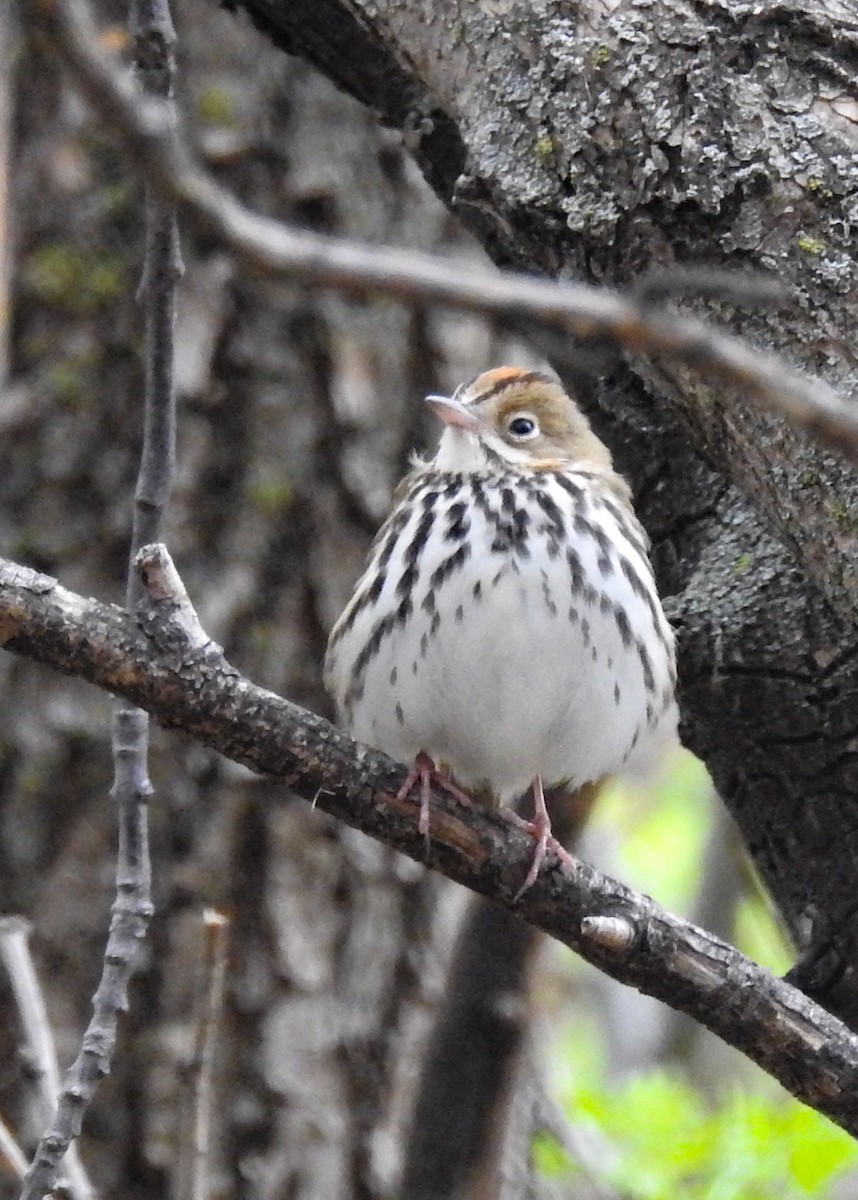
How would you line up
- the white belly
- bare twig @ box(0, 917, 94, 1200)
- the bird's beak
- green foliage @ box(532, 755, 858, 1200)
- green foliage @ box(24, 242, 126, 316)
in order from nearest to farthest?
bare twig @ box(0, 917, 94, 1200)
the white belly
the bird's beak
green foliage @ box(532, 755, 858, 1200)
green foliage @ box(24, 242, 126, 316)

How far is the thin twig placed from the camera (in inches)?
73.6

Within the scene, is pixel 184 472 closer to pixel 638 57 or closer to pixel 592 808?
pixel 592 808

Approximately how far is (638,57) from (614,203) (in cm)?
19

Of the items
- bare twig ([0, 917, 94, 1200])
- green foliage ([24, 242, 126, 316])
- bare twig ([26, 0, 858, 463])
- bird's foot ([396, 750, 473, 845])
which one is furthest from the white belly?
bare twig ([26, 0, 858, 463])

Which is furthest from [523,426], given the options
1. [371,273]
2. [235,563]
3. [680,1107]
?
[371,273]

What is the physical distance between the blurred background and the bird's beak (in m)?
0.48

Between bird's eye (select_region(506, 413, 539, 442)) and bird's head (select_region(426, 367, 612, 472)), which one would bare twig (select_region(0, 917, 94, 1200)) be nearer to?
bird's head (select_region(426, 367, 612, 472))

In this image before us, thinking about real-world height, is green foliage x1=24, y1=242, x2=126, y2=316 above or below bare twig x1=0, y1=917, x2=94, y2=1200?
below

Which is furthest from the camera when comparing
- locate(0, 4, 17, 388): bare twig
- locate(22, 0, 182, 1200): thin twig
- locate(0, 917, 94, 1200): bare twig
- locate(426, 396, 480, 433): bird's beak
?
locate(426, 396, 480, 433): bird's beak

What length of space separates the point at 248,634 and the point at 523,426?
85cm

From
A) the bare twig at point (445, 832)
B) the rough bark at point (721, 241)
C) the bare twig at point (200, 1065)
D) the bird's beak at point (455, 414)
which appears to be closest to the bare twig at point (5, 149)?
the rough bark at point (721, 241)

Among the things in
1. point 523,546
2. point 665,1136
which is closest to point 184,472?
point 523,546

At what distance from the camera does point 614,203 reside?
7.52 feet

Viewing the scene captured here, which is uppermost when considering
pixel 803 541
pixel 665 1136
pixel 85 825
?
pixel 803 541
